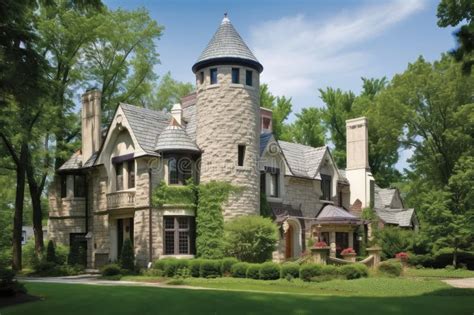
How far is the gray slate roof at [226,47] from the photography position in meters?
31.4

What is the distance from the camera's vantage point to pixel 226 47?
31.6m

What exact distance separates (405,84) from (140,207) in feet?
70.1

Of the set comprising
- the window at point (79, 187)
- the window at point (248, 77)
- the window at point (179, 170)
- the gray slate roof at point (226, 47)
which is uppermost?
the gray slate roof at point (226, 47)

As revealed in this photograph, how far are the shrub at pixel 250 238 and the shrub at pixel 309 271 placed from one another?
392 centimetres

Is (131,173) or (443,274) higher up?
(131,173)

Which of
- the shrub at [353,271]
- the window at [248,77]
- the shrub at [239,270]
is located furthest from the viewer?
the window at [248,77]

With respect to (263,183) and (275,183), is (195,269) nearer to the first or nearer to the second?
(263,183)

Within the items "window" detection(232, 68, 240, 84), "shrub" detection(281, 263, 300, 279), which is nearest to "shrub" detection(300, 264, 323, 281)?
"shrub" detection(281, 263, 300, 279)

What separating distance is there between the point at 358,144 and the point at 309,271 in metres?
19.3

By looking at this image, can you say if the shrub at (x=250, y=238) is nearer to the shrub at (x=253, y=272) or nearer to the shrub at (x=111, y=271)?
the shrub at (x=253, y=272)

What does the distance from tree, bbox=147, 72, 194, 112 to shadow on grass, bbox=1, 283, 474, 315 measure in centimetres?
4050

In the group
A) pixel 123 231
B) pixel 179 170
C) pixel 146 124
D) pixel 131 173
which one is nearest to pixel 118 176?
pixel 131 173

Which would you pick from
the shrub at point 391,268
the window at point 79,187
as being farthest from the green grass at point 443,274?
the window at point 79,187

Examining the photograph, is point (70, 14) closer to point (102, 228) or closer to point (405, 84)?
point (102, 228)
